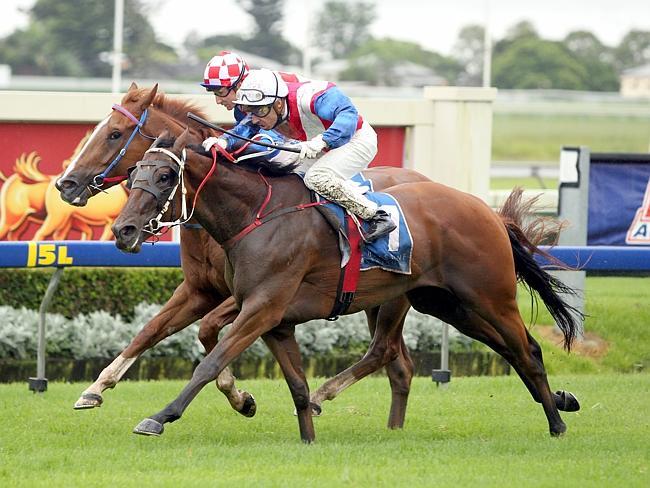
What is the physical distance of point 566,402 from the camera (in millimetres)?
7176

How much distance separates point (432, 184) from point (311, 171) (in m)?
0.89

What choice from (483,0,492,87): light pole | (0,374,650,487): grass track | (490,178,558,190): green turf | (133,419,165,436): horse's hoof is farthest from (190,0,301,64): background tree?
(133,419,165,436): horse's hoof

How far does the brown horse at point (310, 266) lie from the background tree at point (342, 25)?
49.0m

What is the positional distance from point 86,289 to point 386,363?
132 inches

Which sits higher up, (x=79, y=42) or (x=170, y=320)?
(x=79, y=42)

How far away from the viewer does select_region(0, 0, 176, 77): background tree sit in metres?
42.0

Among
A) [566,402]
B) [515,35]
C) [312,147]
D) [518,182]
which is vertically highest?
[515,35]

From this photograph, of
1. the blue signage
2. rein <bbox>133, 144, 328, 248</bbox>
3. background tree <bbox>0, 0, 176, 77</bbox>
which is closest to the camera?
rein <bbox>133, 144, 328, 248</bbox>

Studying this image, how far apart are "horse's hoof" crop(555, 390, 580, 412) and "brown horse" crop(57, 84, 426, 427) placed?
0.88 m

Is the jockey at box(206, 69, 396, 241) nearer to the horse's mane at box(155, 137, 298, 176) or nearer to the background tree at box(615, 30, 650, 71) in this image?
the horse's mane at box(155, 137, 298, 176)

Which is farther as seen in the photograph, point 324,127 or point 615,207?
point 615,207

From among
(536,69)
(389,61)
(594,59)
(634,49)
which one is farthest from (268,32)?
(634,49)

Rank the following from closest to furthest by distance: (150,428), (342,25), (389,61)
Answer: (150,428) < (389,61) < (342,25)

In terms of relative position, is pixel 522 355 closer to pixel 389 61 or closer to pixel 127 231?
pixel 127 231
